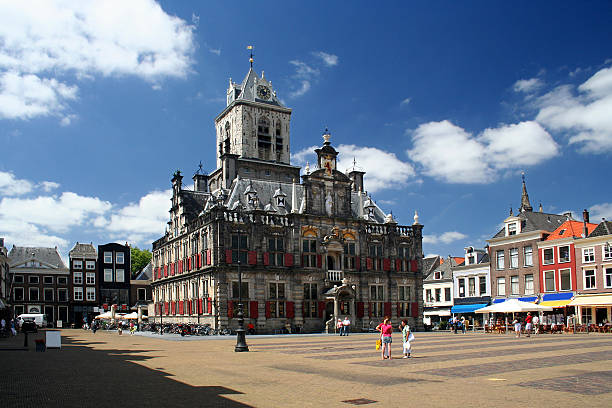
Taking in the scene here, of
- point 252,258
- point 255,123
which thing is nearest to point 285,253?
point 252,258

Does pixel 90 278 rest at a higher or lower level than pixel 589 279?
higher

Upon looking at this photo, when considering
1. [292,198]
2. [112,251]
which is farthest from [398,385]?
[112,251]

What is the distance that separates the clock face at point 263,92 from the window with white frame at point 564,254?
37503 millimetres

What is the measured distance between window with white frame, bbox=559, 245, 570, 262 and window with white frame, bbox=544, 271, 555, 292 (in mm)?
1663

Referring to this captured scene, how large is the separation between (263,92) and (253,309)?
100 feet

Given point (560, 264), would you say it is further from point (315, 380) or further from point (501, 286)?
point (315, 380)

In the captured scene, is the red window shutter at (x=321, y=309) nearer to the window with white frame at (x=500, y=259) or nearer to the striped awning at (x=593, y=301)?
the window with white frame at (x=500, y=259)

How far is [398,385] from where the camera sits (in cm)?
1488

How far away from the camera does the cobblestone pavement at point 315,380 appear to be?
12.5 metres

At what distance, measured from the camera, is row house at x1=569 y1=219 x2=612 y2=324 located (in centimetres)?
5109

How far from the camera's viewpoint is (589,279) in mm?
53094

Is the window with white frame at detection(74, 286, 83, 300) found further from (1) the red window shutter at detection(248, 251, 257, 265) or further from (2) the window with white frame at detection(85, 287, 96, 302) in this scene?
(1) the red window shutter at detection(248, 251, 257, 265)

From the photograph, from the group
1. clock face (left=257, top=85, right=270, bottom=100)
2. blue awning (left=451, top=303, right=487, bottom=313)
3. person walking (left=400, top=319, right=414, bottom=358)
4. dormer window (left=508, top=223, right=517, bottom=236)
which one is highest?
clock face (left=257, top=85, right=270, bottom=100)

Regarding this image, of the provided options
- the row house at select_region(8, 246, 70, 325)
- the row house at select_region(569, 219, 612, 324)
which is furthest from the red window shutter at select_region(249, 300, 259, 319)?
the row house at select_region(8, 246, 70, 325)
